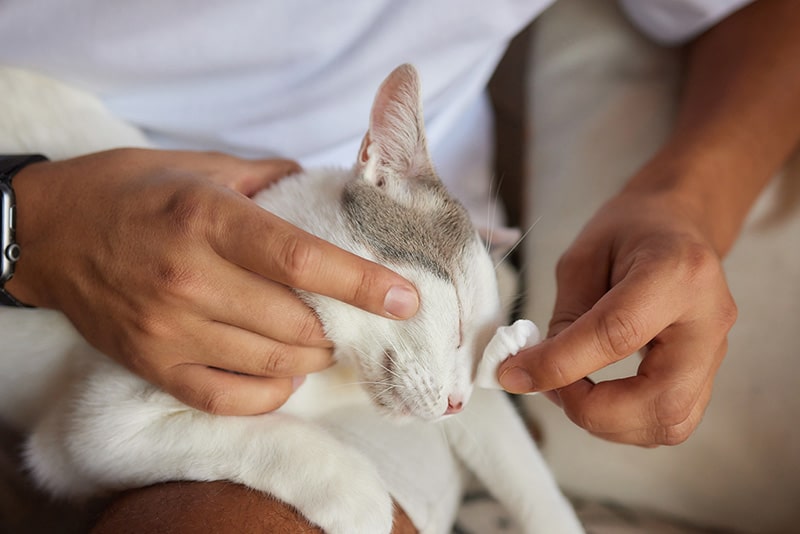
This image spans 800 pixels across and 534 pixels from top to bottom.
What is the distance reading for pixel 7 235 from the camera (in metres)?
0.84

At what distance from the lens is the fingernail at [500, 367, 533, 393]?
706 mm

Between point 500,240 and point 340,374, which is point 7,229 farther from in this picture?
point 500,240

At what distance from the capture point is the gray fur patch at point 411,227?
804mm

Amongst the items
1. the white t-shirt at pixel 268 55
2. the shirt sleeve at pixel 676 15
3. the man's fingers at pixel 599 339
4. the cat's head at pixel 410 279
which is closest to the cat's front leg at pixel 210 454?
the cat's head at pixel 410 279

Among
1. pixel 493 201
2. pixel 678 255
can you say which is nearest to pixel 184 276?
pixel 678 255

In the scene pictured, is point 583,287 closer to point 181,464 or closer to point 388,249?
point 388,249

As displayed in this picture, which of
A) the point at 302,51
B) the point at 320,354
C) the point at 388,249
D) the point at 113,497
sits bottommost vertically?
the point at 113,497

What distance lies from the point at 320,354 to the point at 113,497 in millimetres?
310

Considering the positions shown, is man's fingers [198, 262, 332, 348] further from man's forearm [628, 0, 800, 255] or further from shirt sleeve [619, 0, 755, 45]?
shirt sleeve [619, 0, 755, 45]

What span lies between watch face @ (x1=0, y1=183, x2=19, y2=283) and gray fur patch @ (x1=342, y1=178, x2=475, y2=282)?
43cm

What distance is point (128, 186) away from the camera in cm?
80

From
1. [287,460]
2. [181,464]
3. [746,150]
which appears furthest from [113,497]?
[746,150]

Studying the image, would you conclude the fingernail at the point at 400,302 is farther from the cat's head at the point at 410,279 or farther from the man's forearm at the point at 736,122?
the man's forearm at the point at 736,122

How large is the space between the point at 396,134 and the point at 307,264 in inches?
10.0
